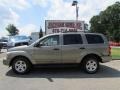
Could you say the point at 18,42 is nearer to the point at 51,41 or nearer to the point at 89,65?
the point at 51,41

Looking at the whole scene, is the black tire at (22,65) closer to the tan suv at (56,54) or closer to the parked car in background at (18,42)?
the tan suv at (56,54)

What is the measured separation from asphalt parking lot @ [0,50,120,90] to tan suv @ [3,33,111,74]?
462 mm

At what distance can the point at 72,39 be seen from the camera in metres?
13.9

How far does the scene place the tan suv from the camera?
13.5 m

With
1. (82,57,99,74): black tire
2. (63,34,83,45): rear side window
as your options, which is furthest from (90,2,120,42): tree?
(82,57,99,74): black tire

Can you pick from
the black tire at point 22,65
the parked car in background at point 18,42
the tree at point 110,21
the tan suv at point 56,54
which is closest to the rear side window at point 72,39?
the tan suv at point 56,54

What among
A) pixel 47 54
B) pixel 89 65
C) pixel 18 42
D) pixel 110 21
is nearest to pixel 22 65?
pixel 47 54

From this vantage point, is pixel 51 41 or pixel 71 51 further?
pixel 51 41

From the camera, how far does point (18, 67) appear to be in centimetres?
1352

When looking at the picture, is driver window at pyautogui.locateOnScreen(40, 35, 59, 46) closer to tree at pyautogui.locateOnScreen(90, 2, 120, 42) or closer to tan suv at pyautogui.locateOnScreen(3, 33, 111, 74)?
tan suv at pyautogui.locateOnScreen(3, 33, 111, 74)
